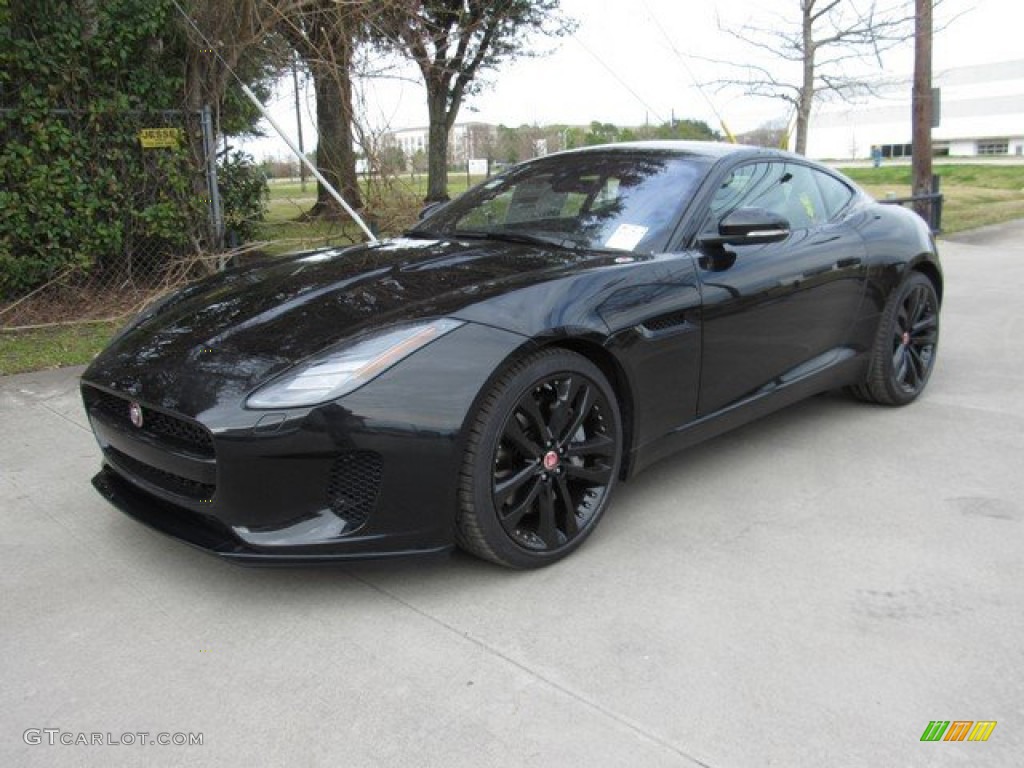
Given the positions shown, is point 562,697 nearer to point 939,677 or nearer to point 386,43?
point 939,677

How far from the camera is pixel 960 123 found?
8500cm

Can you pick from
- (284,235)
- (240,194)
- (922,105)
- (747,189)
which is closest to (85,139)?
(240,194)

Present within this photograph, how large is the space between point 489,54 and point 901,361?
50.5ft

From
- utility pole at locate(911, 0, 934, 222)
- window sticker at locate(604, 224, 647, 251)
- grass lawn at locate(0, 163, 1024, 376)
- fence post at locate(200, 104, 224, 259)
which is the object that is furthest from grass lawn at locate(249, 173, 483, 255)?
utility pole at locate(911, 0, 934, 222)

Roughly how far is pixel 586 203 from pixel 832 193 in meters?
1.57

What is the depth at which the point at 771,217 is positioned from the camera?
12.1 ft

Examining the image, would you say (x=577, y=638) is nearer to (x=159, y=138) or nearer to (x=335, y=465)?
(x=335, y=465)

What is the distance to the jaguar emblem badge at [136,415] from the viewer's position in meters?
2.99

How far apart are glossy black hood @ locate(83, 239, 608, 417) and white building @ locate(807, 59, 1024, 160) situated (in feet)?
271

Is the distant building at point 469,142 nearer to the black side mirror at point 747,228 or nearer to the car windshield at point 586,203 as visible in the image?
the car windshield at point 586,203

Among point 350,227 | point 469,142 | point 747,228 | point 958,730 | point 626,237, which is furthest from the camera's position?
point 469,142

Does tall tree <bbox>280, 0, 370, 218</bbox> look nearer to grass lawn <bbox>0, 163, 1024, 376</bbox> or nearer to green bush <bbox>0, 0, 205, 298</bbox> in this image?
grass lawn <bbox>0, 163, 1024, 376</bbox>

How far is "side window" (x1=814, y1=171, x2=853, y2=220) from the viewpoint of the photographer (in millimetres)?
4648

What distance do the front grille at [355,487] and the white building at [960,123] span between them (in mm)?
83677
